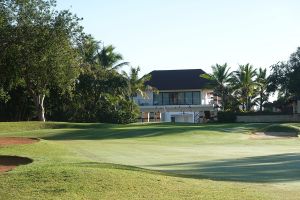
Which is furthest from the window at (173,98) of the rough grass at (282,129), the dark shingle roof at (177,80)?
the rough grass at (282,129)

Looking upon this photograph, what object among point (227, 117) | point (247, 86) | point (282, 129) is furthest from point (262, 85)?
point (282, 129)

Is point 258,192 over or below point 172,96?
below

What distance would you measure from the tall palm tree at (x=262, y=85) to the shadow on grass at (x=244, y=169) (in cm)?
5056

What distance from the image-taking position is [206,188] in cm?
1148

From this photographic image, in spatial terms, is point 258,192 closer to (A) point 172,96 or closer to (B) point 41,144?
(B) point 41,144

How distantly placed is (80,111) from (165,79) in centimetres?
2973

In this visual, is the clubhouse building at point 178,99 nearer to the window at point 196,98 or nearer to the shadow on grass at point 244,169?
the window at point 196,98

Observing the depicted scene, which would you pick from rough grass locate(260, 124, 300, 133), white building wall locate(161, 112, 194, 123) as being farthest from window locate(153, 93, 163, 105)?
rough grass locate(260, 124, 300, 133)

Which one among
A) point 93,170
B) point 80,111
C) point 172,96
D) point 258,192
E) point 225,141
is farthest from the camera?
point 172,96

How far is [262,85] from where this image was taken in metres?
69.9

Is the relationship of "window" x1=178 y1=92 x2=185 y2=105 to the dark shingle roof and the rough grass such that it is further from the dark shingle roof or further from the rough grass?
the rough grass

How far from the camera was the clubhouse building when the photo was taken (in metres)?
78.9

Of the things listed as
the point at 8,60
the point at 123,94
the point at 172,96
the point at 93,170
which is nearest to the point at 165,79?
the point at 172,96

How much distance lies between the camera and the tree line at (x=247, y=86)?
63938 millimetres
